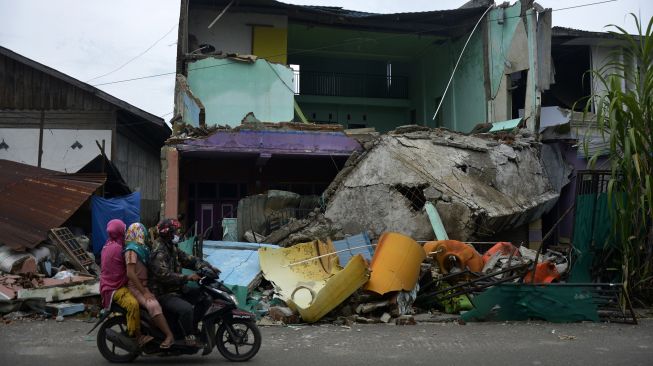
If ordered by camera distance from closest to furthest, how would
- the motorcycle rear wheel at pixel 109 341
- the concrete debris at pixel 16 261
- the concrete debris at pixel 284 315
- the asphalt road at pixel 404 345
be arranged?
the motorcycle rear wheel at pixel 109 341 < the asphalt road at pixel 404 345 < the concrete debris at pixel 284 315 < the concrete debris at pixel 16 261

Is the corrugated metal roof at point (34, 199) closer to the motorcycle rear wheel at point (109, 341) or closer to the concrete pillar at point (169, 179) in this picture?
the concrete pillar at point (169, 179)

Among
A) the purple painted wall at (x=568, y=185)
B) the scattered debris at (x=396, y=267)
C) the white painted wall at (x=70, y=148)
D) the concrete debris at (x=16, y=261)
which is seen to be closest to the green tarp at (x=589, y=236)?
the scattered debris at (x=396, y=267)

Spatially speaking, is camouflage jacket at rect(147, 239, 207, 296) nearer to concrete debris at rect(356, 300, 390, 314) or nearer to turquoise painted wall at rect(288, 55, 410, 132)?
concrete debris at rect(356, 300, 390, 314)

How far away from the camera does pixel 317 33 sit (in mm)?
19703

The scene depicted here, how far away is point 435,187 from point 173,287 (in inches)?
340

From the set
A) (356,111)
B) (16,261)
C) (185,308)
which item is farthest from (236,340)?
(356,111)

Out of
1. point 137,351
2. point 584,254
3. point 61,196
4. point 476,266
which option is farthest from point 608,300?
point 61,196

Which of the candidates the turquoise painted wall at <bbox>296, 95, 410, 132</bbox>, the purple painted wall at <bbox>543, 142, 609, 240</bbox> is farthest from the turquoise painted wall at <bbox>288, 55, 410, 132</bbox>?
the purple painted wall at <bbox>543, 142, 609, 240</bbox>

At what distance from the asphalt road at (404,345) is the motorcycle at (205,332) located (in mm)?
208

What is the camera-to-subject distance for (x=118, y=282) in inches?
220

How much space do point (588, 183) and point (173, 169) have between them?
368 inches

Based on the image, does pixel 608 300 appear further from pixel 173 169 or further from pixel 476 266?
pixel 173 169

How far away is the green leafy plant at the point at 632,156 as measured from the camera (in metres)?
8.88

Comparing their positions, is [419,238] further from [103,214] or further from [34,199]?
[34,199]
